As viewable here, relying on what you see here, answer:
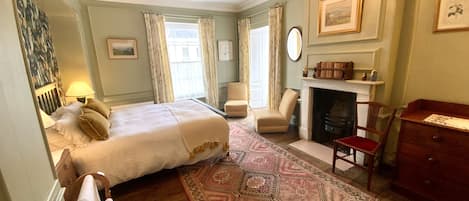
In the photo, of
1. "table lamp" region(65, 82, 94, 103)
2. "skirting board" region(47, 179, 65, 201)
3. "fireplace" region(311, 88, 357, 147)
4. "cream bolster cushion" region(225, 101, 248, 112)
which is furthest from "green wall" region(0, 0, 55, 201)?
"cream bolster cushion" region(225, 101, 248, 112)

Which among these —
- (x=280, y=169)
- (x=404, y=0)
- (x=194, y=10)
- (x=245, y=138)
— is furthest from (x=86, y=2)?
(x=404, y=0)

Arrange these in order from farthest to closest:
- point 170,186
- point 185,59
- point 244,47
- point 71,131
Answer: point 244,47 < point 185,59 < point 170,186 < point 71,131

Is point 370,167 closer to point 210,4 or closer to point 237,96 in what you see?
point 237,96

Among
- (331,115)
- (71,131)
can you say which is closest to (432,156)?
(331,115)

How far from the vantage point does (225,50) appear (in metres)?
5.25

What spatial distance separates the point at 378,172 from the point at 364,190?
49cm

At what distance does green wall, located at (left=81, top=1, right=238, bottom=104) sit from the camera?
151 inches

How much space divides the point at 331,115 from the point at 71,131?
3398 mm

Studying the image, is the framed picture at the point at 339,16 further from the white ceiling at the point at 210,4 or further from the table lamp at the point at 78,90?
the table lamp at the point at 78,90

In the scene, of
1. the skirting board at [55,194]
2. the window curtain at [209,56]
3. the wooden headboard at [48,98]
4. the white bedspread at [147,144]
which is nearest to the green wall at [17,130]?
the skirting board at [55,194]

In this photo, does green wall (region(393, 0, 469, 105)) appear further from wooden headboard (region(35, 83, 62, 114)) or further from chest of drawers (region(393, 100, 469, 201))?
wooden headboard (region(35, 83, 62, 114))

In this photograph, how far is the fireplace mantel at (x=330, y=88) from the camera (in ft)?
8.16

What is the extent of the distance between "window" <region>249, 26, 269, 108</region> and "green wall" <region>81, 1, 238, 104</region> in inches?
58.4

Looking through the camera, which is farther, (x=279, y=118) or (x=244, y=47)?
(x=244, y=47)
